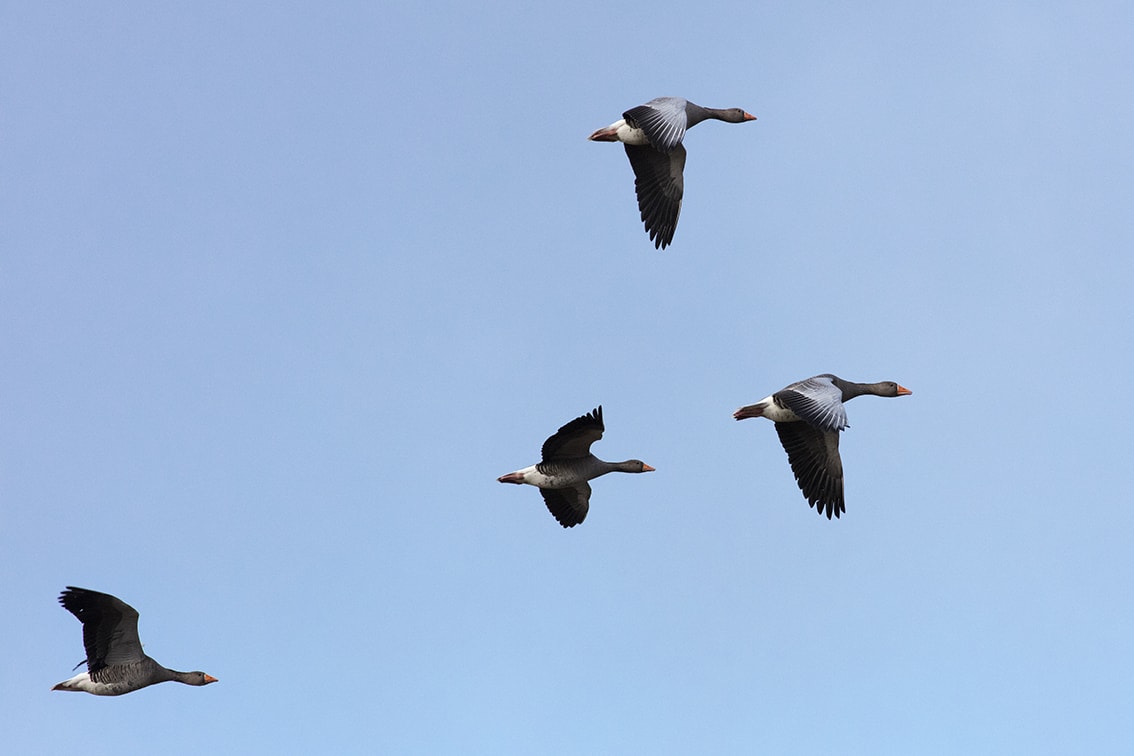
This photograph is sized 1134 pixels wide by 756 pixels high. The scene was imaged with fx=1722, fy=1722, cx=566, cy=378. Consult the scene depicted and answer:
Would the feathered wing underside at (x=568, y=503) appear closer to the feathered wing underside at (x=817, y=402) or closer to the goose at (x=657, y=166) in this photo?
the feathered wing underside at (x=817, y=402)

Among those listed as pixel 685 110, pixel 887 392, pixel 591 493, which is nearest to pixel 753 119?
pixel 685 110

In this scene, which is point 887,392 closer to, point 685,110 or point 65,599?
point 685,110

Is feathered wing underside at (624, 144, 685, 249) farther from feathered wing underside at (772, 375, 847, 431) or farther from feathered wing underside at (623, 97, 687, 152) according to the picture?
feathered wing underside at (772, 375, 847, 431)

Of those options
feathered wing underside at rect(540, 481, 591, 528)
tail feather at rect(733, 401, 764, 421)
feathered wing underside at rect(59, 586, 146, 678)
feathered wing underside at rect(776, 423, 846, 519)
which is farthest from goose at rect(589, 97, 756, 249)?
feathered wing underside at rect(59, 586, 146, 678)

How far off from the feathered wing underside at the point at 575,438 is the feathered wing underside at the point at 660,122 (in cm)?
429

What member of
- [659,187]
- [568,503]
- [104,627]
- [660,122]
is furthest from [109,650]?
[660,122]

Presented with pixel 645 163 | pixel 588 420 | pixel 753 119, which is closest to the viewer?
pixel 588 420

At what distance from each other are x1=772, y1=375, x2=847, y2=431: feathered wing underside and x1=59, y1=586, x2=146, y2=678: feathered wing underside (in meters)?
10.9

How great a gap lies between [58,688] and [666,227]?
488 inches

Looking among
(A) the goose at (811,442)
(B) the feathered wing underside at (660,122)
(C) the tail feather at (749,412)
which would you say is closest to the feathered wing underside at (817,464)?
(A) the goose at (811,442)

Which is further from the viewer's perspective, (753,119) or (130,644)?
(753,119)

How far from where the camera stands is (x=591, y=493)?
30.0 meters

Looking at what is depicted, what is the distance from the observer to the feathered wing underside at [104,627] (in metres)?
26.9

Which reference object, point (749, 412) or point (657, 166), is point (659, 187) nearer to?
point (657, 166)
